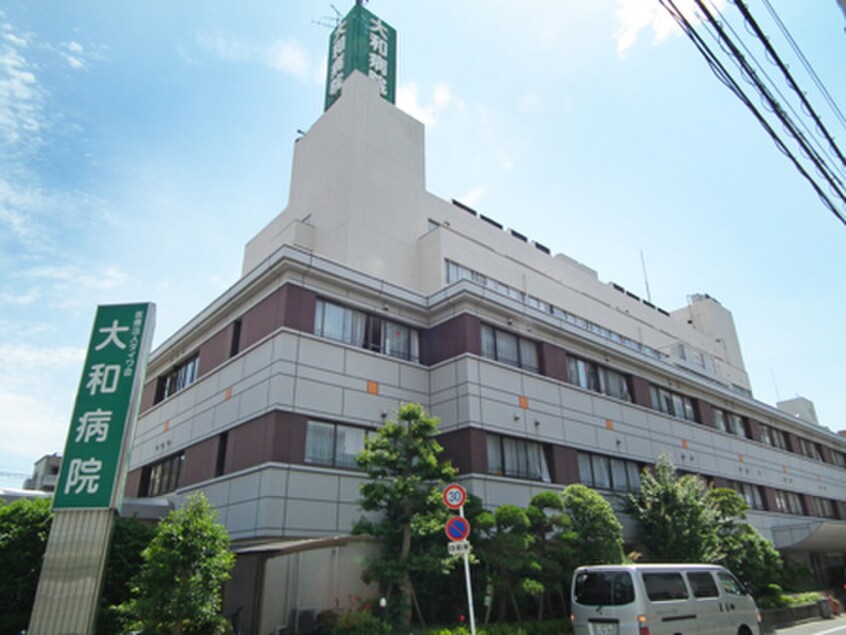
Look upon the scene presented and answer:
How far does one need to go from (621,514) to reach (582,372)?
5.55 meters

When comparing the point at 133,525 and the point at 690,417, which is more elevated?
the point at 690,417

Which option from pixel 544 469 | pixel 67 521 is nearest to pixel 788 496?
pixel 544 469

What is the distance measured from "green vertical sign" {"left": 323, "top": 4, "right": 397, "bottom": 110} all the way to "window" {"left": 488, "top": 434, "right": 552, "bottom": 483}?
19.1m

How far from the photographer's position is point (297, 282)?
17.6 meters

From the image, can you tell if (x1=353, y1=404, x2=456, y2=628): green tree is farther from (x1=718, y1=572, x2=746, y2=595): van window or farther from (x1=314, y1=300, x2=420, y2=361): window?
(x1=718, y1=572, x2=746, y2=595): van window

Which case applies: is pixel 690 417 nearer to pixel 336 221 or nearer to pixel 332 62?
pixel 336 221

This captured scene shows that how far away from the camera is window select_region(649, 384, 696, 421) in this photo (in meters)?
27.1

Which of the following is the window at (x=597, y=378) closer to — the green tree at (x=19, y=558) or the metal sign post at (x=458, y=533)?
the metal sign post at (x=458, y=533)

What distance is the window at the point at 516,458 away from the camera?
18594 mm

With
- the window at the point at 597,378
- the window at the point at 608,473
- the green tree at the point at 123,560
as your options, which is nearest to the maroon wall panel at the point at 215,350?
the green tree at the point at 123,560

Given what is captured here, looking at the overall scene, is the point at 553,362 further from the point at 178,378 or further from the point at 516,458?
the point at 178,378

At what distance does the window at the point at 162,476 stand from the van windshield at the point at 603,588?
576 inches

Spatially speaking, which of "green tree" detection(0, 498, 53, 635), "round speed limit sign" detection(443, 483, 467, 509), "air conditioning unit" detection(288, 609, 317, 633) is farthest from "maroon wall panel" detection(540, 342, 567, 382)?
"green tree" detection(0, 498, 53, 635)

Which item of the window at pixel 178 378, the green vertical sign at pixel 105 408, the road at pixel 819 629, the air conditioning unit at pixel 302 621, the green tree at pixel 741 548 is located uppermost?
the window at pixel 178 378
